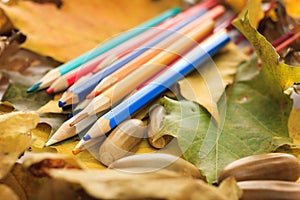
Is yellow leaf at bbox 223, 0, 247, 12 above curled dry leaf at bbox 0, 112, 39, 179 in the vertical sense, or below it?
above

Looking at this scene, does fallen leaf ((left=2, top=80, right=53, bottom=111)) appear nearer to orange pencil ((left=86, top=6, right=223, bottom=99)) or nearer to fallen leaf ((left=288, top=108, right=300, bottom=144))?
orange pencil ((left=86, top=6, right=223, bottom=99))

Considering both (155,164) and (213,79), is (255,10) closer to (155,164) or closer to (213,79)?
(213,79)

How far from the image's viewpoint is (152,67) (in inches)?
18.6

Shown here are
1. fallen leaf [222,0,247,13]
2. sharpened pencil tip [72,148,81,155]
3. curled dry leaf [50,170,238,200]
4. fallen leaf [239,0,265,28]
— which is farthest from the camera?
fallen leaf [222,0,247,13]

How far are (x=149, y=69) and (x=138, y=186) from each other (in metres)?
0.20

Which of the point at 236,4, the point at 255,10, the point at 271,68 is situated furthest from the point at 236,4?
the point at 271,68

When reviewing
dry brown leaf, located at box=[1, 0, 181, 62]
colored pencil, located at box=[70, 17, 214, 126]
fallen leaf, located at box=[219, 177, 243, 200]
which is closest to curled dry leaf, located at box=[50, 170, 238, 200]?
fallen leaf, located at box=[219, 177, 243, 200]

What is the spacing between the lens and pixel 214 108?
447 millimetres

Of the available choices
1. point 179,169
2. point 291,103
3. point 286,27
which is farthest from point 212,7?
point 179,169

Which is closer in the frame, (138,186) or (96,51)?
(138,186)

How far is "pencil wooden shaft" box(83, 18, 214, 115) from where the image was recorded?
0.43m

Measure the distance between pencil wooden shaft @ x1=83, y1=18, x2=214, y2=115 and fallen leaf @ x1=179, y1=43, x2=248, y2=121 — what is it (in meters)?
0.03

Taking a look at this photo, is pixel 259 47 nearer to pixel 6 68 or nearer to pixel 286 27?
pixel 286 27

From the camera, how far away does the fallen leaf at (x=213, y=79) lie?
458mm
